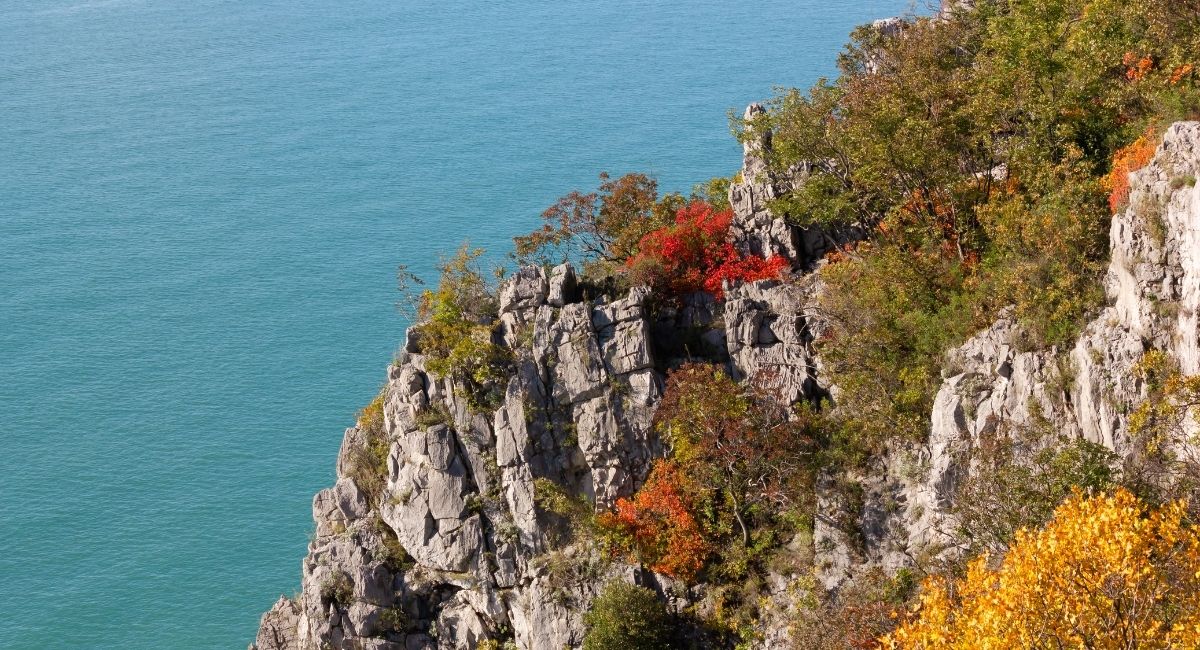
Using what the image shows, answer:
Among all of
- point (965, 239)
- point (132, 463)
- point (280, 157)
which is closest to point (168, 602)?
point (132, 463)

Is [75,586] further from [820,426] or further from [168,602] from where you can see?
[820,426]

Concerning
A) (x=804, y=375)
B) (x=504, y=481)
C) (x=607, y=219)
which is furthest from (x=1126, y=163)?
(x=504, y=481)

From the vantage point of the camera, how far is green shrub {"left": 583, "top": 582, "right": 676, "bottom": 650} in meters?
43.8

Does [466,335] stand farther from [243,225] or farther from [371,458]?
[243,225]

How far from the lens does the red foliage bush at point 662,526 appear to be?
148ft

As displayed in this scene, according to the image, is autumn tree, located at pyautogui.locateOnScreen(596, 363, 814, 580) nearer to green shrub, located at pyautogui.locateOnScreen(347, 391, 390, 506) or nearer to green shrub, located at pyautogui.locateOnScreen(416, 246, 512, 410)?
green shrub, located at pyautogui.locateOnScreen(416, 246, 512, 410)

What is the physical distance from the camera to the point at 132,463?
91.1m

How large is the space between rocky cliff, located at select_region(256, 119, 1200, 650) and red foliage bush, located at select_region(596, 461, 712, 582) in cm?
89

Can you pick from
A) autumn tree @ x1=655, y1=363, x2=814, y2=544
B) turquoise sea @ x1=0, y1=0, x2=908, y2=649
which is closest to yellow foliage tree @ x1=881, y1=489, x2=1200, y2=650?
autumn tree @ x1=655, y1=363, x2=814, y2=544

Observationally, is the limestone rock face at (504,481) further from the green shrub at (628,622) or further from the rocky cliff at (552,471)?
the green shrub at (628,622)

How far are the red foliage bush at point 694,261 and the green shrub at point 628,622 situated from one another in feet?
40.9

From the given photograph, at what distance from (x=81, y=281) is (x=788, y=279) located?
90.7m

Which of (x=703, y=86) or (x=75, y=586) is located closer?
(x=75, y=586)

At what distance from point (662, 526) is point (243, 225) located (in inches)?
3684
